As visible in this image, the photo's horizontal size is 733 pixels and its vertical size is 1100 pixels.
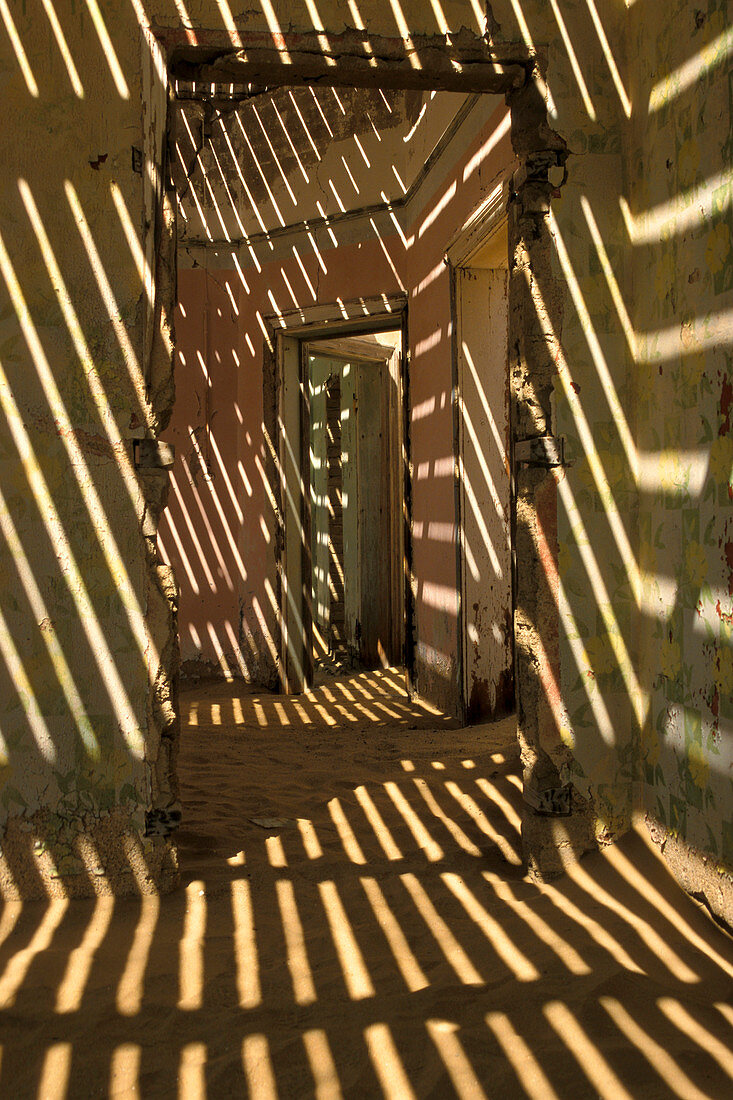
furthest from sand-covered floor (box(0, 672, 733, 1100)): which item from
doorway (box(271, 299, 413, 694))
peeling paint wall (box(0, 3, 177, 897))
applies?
doorway (box(271, 299, 413, 694))

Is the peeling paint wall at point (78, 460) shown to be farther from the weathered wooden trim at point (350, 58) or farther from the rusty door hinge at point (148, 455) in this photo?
the weathered wooden trim at point (350, 58)

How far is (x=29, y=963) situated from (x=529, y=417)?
229 centimetres

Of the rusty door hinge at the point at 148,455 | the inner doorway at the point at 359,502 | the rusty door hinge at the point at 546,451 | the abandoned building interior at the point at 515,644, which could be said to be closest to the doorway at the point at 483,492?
the abandoned building interior at the point at 515,644

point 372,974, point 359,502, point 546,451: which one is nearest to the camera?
point 372,974

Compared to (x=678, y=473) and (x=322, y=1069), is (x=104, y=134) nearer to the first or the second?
(x=678, y=473)

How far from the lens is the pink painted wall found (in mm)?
5867

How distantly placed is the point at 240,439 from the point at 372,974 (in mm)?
5230

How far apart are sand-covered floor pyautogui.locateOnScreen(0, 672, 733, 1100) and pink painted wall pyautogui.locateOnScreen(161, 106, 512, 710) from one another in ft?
8.84

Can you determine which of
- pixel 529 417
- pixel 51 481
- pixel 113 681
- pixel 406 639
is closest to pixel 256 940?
pixel 113 681

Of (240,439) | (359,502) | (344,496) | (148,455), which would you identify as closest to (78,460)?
(148,455)

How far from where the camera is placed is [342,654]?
820cm

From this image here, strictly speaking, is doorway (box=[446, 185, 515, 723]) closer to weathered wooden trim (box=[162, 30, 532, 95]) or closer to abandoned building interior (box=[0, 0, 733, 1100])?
abandoned building interior (box=[0, 0, 733, 1100])

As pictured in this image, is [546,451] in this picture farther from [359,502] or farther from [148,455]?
[359,502]

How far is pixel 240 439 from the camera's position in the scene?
694 cm
